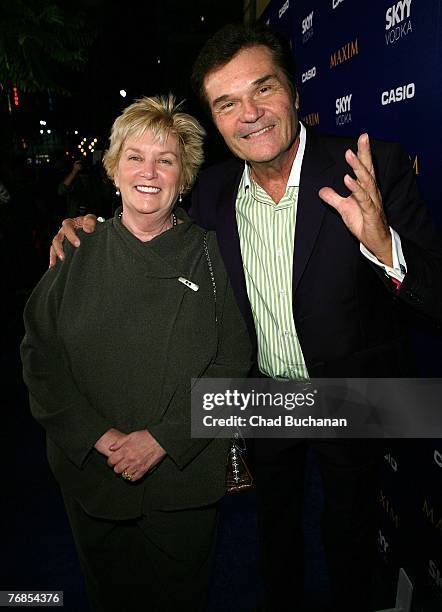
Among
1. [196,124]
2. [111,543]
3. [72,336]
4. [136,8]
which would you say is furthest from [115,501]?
[136,8]

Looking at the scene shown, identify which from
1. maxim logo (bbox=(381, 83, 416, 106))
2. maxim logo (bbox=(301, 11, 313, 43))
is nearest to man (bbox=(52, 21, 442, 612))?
maxim logo (bbox=(381, 83, 416, 106))

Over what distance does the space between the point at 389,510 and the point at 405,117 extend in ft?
6.08

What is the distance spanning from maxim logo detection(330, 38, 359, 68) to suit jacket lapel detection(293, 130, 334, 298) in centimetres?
122

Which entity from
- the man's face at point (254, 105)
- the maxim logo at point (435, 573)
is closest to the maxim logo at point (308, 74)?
the man's face at point (254, 105)

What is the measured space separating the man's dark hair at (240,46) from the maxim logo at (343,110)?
93 cm

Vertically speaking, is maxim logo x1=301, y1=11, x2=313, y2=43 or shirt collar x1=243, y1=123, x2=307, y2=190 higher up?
maxim logo x1=301, y1=11, x2=313, y2=43

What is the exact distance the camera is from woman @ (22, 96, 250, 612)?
4.99ft

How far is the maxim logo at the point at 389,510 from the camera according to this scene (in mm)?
2349

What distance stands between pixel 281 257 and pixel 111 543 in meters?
1.16

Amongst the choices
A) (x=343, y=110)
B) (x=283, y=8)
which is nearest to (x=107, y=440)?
(x=343, y=110)

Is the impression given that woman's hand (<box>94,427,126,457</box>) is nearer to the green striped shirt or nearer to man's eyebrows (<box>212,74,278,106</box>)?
the green striped shirt

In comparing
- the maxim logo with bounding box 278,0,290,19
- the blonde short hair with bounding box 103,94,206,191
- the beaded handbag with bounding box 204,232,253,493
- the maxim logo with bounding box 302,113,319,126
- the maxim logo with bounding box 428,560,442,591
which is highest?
the maxim logo with bounding box 278,0,290,19

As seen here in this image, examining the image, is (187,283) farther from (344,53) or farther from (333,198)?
(344,53)

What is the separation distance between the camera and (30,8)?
11.0ft
